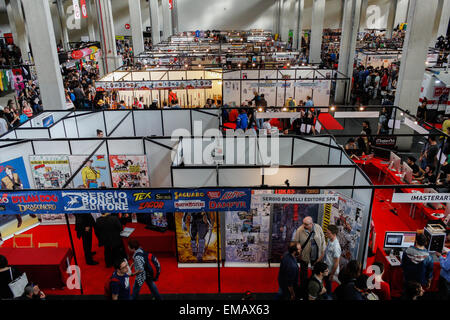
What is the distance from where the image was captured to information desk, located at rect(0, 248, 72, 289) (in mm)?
5965

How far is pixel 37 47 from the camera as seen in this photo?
10578 mm

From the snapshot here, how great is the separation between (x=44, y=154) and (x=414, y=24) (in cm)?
1147

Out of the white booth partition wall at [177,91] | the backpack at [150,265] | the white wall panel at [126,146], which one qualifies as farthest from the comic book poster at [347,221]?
the white booth partition wall at [177,91]

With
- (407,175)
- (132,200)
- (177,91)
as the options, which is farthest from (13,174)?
Result: (407,175)

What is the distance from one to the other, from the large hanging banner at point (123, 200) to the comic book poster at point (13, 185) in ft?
8.29

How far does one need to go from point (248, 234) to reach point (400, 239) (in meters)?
2.62

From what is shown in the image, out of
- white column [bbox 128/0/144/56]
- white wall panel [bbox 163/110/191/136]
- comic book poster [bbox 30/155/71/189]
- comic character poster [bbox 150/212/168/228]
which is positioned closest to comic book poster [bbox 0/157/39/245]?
comic book poster [bbox 30/155/71/189]

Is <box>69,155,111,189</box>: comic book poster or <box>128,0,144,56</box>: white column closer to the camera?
<box>69,155,111,189</box>: comic book poster

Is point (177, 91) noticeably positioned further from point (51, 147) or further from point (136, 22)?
point (136, 22)

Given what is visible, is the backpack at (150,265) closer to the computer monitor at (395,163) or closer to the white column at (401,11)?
the computer monitor at (395,163)

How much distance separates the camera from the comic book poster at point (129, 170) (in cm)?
773

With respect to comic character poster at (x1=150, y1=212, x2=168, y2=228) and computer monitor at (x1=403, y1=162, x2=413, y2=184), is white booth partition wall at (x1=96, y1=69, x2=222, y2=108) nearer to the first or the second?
comic character poster at (x1=150, y1=212, x2=168, y2=228)

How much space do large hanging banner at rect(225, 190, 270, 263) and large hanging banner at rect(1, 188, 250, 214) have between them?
3.41ft

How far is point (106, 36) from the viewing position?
62.0 ft
